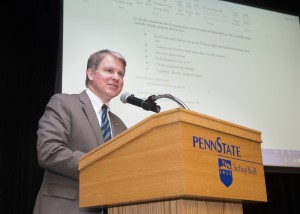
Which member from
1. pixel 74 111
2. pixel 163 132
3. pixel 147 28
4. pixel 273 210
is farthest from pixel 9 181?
pixel 273 210

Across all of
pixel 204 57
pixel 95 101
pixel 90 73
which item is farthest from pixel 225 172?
pixel 204 57

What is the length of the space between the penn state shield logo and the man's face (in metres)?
1.17

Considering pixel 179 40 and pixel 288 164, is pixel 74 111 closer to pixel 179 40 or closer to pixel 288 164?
pixel 179 40

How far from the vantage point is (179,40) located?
115 inches

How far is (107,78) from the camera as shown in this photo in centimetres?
239

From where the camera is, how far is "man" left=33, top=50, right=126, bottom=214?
172cm

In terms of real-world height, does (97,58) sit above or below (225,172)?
above

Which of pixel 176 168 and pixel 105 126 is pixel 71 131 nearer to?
pixel 105 126

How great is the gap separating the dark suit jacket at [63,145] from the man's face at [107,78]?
194 mm

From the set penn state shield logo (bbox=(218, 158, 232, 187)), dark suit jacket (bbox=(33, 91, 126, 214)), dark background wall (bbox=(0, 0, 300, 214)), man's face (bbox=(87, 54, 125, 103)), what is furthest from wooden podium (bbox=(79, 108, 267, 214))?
dark background wall (bbox=(0, 0, 300, 214))

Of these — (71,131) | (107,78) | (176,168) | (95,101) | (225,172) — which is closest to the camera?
(176,168)

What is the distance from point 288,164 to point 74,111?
5.24 ft

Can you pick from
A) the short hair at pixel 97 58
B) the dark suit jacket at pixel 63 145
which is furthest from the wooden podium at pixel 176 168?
the short hair at pixel 97 58

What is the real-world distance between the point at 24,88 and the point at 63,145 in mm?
1172
